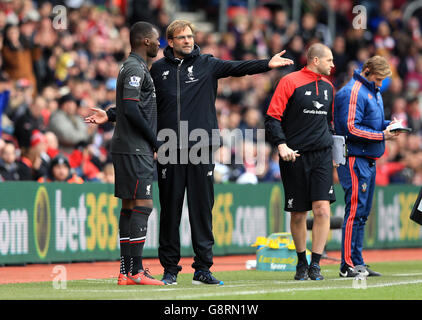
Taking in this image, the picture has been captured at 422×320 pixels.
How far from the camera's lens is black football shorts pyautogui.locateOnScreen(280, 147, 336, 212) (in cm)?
1051

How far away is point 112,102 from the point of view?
60.2ft

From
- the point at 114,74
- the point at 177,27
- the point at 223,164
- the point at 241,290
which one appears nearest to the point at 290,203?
the point at 241,290

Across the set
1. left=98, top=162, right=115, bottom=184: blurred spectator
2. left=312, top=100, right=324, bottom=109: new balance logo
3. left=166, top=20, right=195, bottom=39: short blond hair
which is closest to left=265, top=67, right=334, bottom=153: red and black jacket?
left=312, top=100, right=324, bottom=109: new balance logo

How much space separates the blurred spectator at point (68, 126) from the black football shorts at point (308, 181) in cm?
696

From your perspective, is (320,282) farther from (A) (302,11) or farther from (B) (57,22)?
(A) (302,11)

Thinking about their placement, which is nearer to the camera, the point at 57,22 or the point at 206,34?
the point at 57,22

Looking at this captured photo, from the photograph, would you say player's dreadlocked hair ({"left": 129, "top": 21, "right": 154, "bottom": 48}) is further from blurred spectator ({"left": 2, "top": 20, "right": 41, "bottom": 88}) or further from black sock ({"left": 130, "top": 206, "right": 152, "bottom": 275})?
blurred spectator ({"left": 2, "top": 20, "right": 41, "bottom": 88})

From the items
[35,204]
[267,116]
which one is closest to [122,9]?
[35,204]

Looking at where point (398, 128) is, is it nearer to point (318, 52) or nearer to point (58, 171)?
point (318, 52)

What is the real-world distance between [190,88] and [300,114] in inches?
51.7

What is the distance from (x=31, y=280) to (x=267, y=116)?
3.35 m

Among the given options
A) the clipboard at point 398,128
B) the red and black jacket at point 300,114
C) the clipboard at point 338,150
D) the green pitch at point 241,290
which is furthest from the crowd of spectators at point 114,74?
the clipboard at point 338,150

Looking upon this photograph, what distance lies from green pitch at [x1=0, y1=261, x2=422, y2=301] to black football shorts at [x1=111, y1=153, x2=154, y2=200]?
93 centimetres

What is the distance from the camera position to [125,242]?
388 inches
